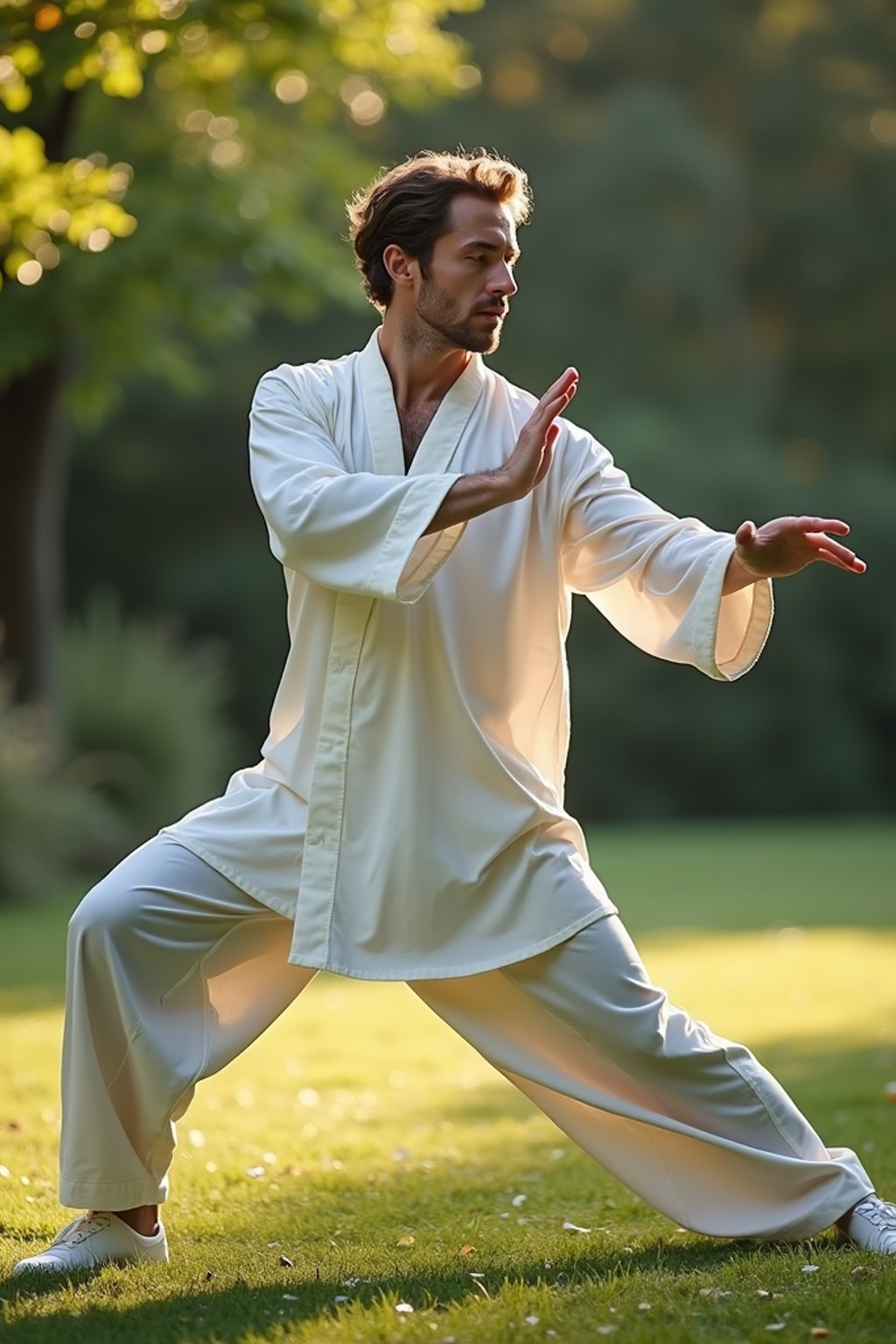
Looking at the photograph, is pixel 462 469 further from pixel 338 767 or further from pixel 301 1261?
pixel 301 1261

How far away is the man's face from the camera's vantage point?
3.99 metres

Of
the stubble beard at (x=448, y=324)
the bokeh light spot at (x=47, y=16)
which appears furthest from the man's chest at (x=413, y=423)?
the bokeh light spot at (x=47, y=16)

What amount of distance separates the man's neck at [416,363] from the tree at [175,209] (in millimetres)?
3331

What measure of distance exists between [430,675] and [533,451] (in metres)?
0.60

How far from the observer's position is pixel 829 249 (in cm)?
2762

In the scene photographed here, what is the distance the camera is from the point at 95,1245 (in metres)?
3.88

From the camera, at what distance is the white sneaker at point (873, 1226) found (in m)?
3.81

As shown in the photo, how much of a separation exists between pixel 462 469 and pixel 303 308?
956 cm

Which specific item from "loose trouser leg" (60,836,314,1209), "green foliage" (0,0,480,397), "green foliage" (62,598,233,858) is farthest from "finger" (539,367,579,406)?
"green foliage" (62,598,233,858)

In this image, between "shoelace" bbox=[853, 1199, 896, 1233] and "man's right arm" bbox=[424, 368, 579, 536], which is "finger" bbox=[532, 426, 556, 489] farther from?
"shoelace" bbox=[853, 1199, 896, 1233]

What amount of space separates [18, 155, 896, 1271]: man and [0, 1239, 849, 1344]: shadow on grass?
0.35 feet

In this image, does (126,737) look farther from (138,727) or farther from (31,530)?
(31,530)

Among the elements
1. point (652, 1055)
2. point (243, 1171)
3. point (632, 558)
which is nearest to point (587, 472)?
point (632, 558)

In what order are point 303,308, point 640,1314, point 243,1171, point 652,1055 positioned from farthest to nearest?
point 303,308, point 243,1171, point 652,1055, point 640,1314
